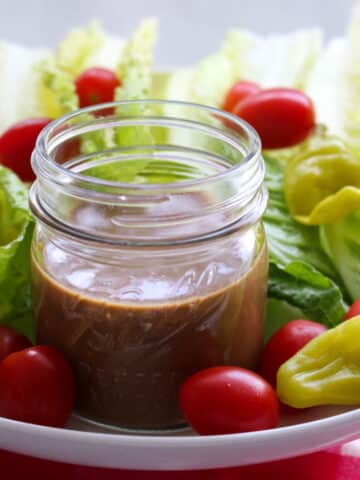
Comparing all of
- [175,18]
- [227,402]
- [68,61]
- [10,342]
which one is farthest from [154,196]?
[175,18]

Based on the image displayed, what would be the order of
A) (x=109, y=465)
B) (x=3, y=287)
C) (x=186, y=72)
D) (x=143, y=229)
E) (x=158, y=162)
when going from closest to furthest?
(x=109, y=465) → (x=143, y=229) → (x=3, y=287) → (x=158, y=162) → (x=186, y=72)

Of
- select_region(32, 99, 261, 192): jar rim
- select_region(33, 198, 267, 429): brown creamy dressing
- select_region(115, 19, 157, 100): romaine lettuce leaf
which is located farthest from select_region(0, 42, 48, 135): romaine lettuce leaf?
select_region(33, 198, 267, 429): brown creamy dressing

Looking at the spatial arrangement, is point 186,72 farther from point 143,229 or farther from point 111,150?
point 143,229

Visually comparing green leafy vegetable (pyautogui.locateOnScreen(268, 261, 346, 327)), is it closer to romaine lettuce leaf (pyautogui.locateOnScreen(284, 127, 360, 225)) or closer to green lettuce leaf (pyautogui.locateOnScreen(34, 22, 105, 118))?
romaine lettuce leaf (pyautogui.locateOnScreen(284, 127, 360, 225))

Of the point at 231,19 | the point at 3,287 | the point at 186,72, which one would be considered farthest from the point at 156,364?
the point at 231,19

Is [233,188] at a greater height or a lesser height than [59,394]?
greater

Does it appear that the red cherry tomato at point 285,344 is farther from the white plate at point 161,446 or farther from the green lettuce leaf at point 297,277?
the white plate at point 161,446
